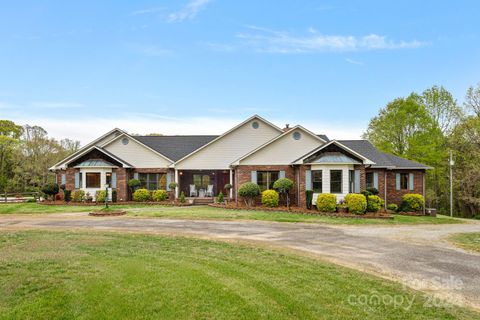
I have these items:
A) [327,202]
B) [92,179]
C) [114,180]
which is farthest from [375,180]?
[92,179]

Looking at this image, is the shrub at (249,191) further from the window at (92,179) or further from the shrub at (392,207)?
the window at (92,179)

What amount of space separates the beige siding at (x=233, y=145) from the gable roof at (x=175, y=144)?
→ 2.75m

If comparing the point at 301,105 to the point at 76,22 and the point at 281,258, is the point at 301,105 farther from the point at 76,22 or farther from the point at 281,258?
the point at 281,258

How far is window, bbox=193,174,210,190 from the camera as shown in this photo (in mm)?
30750

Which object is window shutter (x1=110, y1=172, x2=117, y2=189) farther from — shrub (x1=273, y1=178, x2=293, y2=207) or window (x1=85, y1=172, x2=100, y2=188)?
shrub (x1=273, y1=178, x2=293, y2=207)

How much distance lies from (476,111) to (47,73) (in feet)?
132

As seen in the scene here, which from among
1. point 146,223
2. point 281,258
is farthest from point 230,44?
point 281,258

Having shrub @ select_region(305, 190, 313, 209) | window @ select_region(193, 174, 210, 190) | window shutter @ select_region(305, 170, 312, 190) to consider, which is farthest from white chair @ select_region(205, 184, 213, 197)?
shrub @ select_region(305, 190, 313, 209)

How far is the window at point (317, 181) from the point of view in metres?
22.1

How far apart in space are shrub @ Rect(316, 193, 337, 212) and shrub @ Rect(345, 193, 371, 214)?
873 millimetres

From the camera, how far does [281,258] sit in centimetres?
859

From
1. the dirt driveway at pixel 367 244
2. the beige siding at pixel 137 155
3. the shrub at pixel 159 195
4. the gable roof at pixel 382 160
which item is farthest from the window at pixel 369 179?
the beige siding at pixel 137 155

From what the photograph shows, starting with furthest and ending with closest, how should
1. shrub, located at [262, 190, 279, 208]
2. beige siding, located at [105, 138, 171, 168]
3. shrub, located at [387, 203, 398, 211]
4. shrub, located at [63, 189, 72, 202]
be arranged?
1. beige siding, located at [105, 138, 171, 168]
2. shrub, located at [63, 189, 72, 202]
3. shrub, located at [387, 203, 398, 211]
4. shrub, located at [262, 190, 279, 208]

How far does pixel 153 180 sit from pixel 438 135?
30746 mm
